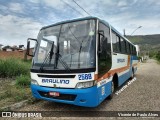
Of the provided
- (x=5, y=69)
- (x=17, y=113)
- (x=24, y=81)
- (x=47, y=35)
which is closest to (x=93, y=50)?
(x=47, y=35)

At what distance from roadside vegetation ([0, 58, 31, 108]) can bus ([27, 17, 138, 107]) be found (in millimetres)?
1482

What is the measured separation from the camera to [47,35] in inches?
289

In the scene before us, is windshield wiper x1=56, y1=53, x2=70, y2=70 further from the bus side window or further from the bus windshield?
the bus side window

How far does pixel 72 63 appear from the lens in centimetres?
629

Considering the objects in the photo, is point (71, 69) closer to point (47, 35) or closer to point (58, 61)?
point (58, 61)

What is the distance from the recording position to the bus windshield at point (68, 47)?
20.7 ft

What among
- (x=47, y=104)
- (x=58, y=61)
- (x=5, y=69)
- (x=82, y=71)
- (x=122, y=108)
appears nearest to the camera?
(x=82, y=71)

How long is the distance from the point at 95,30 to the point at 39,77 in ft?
7.54

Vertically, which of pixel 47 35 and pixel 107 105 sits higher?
pixel 47 35

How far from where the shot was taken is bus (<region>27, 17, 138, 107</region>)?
6137 mm

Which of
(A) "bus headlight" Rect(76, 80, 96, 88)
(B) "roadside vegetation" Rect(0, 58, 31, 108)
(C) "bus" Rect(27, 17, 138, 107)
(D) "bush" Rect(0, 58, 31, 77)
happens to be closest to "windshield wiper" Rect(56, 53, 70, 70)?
(C) "bus" Rect(27, 17, 138, 107)

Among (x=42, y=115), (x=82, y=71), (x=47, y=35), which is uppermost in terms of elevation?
(x=47, y=35)

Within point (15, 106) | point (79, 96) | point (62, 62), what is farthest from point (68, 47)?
point (15, 106)

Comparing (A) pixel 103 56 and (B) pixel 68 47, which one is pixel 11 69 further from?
(A) pixel 103 56
